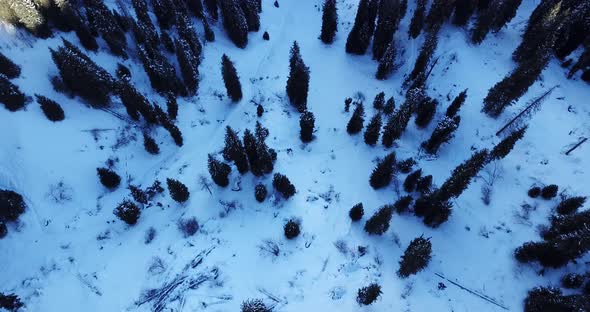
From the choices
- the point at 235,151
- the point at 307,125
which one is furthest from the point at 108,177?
the point at 307,125

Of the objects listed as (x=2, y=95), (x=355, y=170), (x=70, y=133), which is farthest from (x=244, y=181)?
(x=2, y=95)

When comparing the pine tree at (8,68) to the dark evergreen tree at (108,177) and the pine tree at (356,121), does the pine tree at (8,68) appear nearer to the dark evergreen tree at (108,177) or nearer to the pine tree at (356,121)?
the dark evergreen tree at (108,177)

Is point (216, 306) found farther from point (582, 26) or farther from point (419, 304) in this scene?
point (582, 26)

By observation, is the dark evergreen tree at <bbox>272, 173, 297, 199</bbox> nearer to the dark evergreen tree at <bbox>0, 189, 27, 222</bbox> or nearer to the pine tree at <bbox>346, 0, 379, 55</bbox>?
the dark evergreen tree at <bbox>0, 189, 27, 222</bbox>

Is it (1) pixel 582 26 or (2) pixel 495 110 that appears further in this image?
(1) pixel 582 26

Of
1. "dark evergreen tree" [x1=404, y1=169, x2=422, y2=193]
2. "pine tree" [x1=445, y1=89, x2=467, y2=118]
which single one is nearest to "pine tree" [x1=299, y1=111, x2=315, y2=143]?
"dark evergreen tree" [x1=404, y1=169, x2=422, y2=193]

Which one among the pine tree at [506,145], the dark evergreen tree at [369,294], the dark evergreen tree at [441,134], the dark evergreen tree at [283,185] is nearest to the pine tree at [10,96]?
the dark evergreen tree at [283,185]
